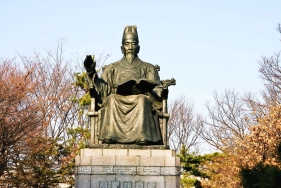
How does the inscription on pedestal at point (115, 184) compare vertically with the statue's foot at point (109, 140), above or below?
below

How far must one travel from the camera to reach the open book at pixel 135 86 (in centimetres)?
817

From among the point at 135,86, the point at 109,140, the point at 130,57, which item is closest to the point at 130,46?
the point at 130,57

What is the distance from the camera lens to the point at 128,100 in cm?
809

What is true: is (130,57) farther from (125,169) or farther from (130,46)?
(125,169)

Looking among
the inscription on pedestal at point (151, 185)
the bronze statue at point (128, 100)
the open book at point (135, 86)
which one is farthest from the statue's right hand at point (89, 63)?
the inscription on pedestal at point (151, 185)

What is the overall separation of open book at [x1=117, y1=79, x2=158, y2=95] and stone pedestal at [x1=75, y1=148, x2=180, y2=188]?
4.43 ft

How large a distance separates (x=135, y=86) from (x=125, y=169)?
1727mm

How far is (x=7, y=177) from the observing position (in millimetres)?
15312

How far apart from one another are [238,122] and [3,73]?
12.2 metres

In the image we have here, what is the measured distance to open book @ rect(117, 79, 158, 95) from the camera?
8.17 meters

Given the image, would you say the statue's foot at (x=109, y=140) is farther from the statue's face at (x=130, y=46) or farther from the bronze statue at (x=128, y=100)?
the statue's face at (x=130, y=46)

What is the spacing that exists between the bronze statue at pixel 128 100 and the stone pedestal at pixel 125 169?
A: 0.98 ft

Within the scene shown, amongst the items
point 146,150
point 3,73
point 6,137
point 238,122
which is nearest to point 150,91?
point 146,150

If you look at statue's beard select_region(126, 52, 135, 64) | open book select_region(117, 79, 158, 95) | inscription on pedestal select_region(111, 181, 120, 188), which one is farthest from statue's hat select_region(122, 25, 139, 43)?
inscription on pedestal select_region(111, 181, 120, 188)
